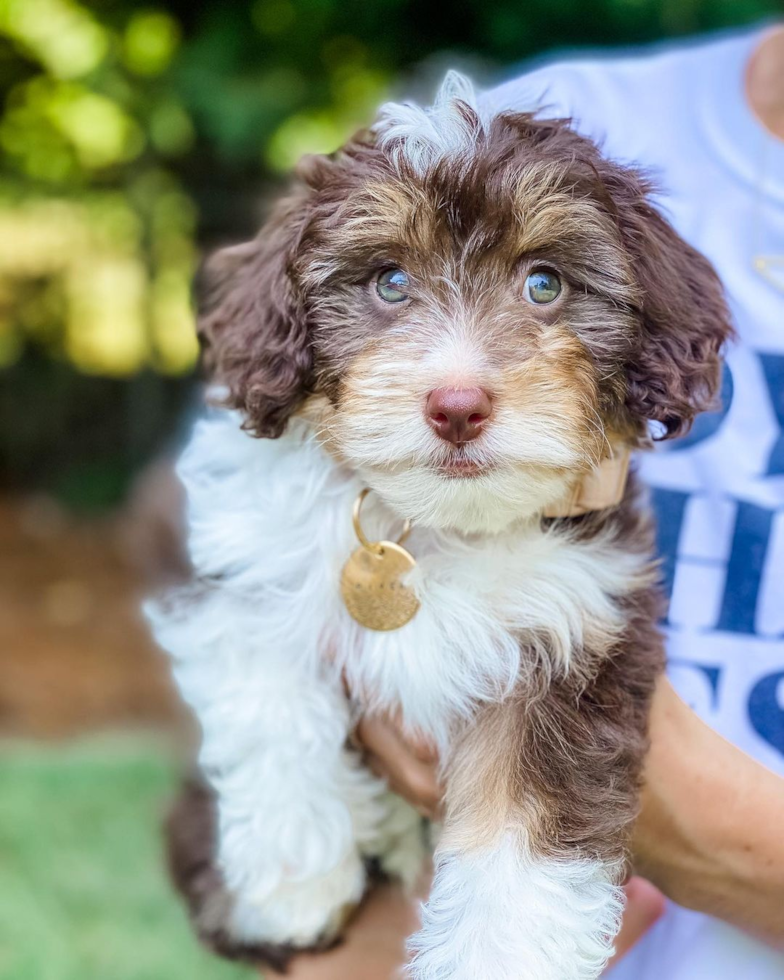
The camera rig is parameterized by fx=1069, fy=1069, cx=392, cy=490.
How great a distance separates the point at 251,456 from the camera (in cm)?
236

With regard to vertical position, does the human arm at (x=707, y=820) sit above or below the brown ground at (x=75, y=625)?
above

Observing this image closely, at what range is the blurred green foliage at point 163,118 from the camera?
4914mm

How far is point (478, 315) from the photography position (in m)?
1.94

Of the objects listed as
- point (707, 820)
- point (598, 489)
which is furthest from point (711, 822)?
point (598, 489)

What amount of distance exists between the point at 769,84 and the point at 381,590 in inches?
61.0

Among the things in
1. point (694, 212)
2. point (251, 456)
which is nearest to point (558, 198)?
point (694, 212)

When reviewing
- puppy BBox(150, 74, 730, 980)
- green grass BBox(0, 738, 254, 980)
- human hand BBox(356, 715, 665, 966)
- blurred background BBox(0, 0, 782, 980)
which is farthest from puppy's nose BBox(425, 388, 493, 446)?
green grass BBox(0, 738, 254, 980)

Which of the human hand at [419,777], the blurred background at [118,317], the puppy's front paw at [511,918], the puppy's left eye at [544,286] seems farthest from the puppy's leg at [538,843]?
the blurred background at [118,317]

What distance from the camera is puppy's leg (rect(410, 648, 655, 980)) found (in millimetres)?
1896

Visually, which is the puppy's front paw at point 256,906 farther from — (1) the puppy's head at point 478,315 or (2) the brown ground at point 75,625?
(2) the brown ground at point 75,625

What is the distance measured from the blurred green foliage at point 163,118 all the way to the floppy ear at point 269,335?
2903mm

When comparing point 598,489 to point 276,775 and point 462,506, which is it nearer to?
point 462,506

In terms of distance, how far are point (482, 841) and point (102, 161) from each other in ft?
19.5

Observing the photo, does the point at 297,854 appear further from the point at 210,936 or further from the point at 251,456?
the point at 251,456
